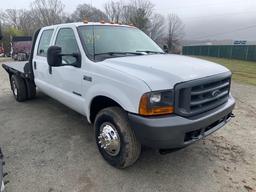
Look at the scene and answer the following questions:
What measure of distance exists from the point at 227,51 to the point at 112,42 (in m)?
33.7

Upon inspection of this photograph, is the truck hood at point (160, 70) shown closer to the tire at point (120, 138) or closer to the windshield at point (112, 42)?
the windshield at point (112, 42)

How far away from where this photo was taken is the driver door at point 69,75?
377 centimetres

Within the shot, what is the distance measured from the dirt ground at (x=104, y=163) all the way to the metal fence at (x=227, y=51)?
93.0 feet

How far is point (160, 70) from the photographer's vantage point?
2818 mm

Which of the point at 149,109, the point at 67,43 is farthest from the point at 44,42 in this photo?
the point at 149,109

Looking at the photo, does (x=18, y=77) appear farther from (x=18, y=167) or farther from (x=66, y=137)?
(x=18, y=167)

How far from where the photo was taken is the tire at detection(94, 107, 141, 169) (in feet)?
9.63

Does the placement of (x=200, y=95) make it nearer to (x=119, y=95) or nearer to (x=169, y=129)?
(x=169, y=129)

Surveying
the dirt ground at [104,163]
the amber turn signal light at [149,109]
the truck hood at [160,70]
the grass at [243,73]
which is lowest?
the grass at [243,73]

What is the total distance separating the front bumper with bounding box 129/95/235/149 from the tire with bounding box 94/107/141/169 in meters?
0.19

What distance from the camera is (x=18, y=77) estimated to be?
21.2ft

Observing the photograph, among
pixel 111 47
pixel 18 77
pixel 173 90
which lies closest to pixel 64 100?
pixel 111 47

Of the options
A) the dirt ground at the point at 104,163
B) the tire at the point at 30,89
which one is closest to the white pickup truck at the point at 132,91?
the dirt ground at the point at 104,163

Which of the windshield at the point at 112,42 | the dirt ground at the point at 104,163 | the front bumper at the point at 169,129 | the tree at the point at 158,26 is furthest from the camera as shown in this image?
the tree at the point at 158,26
